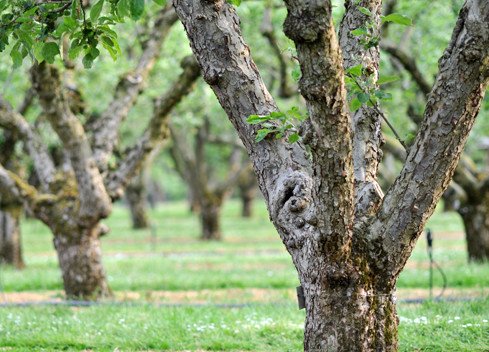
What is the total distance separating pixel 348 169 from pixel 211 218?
21.0 meters

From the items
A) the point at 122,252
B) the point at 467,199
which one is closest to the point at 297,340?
the point at 467,199

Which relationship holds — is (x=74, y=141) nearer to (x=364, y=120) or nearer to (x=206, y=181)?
(x=364, y=120)

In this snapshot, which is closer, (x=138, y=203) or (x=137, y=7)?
(x=137, y=7)

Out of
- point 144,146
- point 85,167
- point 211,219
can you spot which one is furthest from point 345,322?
point 211,219

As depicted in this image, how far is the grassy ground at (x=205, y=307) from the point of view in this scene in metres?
6.97

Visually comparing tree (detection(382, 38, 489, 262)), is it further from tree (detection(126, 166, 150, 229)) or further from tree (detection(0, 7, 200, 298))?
tree (detection(126, 166, 150, 229))

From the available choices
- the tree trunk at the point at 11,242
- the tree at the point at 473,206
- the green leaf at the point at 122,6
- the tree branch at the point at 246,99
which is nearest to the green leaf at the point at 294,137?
the tree branch at the point at 246,99

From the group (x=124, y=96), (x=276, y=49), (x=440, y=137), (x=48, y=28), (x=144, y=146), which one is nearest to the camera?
(x=440, y=137)

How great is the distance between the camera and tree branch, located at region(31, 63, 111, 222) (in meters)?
9.53

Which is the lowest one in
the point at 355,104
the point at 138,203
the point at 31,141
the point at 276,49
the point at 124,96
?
the point at 138,203

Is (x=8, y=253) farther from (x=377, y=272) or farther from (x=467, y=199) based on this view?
(x=377, y=272)

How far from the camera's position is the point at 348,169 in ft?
15.2

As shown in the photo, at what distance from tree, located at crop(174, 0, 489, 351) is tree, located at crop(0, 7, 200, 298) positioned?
5.00 metres

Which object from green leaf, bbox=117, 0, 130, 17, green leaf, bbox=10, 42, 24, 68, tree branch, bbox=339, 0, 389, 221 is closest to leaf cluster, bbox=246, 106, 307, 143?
tree branch, bbox=339, 0, 389, 221
